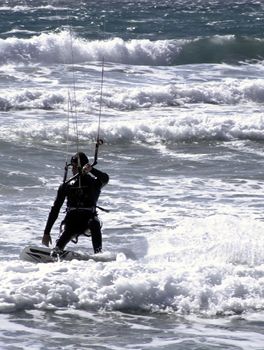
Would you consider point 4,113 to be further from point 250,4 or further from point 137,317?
point 250,4

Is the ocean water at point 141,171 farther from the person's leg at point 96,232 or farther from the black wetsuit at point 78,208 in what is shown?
the black wetsuit at point 78,208

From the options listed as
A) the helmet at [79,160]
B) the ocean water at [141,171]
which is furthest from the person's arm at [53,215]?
the ocean water at [141,171]

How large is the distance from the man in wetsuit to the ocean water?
0.57m

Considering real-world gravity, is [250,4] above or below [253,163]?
above

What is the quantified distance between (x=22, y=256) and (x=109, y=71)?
18033 millimetres

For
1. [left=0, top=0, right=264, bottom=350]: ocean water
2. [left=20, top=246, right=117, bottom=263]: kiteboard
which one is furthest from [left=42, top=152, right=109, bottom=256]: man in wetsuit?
[left=0, top=0, right=264, bottom=350]: ocean water

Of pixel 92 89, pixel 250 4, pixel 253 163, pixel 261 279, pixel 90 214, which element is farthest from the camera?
pixel 250 4

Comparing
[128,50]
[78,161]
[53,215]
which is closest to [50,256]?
[53,215]

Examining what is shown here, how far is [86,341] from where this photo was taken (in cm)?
878

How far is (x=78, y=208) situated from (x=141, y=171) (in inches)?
245

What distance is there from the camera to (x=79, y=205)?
11.2 m

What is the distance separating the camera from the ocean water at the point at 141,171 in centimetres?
953

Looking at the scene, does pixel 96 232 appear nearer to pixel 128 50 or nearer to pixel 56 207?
pixel 56 207

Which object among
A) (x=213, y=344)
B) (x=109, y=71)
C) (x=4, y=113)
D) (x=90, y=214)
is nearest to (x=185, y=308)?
(x=213, y=344)
